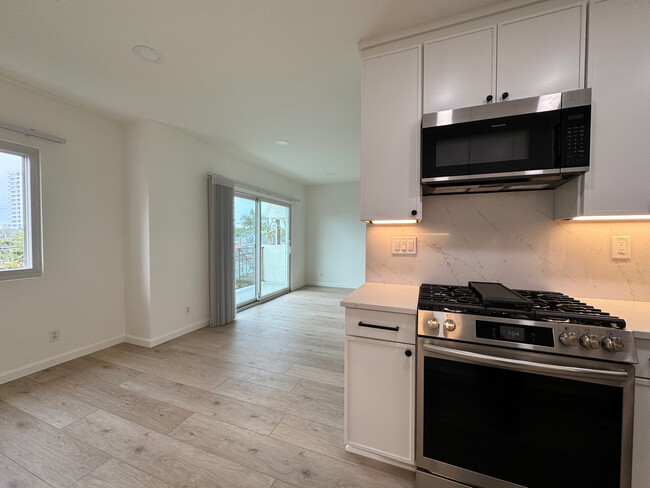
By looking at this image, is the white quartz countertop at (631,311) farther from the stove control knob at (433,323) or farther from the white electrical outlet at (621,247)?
the stove control knob at (433,323)

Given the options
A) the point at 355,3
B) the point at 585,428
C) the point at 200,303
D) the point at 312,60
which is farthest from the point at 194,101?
the point at 585,428

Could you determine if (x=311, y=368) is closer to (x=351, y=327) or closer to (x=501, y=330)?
(x=351, y=327)

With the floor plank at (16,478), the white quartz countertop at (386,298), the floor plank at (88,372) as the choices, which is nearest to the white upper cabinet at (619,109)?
the white quartz countertop at (386,298)

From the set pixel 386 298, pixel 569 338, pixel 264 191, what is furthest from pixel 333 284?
pixel 569 338

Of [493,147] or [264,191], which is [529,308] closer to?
[493,147]

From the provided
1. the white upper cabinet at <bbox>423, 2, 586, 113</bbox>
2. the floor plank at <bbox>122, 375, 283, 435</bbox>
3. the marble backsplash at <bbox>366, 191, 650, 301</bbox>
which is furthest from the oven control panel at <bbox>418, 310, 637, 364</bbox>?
the floor plank at <bbox>122, 375, 283, 435</bbox>

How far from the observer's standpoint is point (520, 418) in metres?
1.17

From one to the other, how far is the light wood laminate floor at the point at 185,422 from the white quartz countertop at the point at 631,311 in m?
1.34

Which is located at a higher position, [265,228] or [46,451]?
[265,228]

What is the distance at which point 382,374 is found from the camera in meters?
1.43

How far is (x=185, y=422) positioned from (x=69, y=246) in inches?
90.5

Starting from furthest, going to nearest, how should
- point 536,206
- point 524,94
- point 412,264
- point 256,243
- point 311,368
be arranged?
point 256,243
point 311,368
point 412,264
point 536,206
point 524,94

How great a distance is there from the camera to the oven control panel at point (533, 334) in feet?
3.42

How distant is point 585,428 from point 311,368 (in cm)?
200
